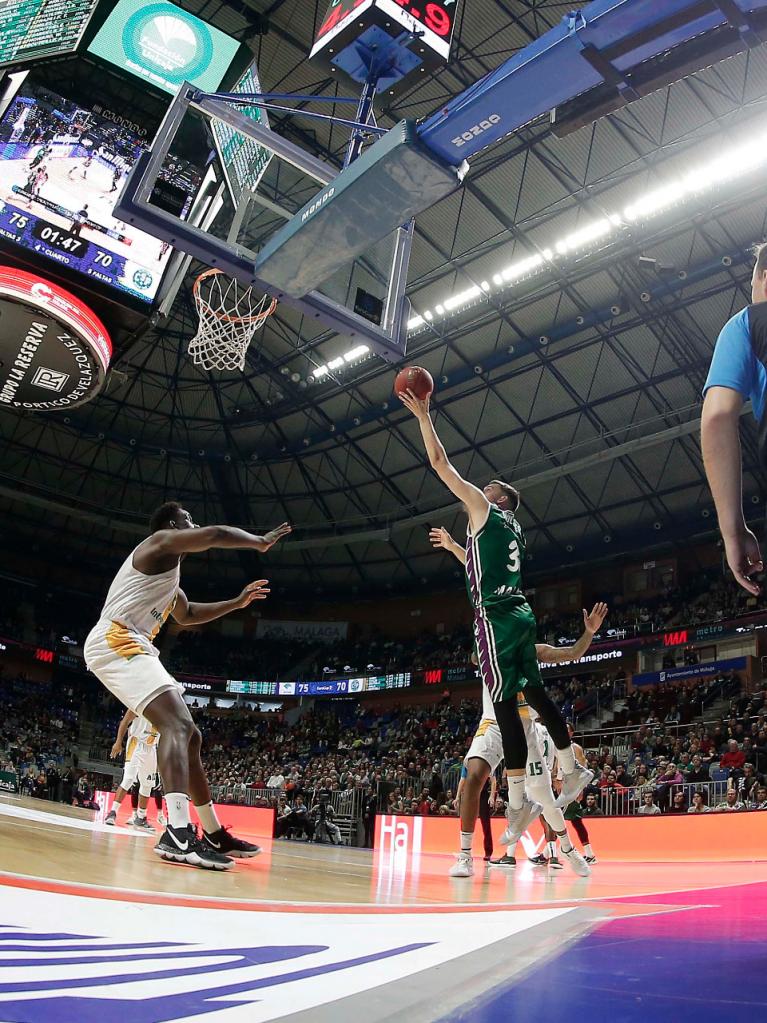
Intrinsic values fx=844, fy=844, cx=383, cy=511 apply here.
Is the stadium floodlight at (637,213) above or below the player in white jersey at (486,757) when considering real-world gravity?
above

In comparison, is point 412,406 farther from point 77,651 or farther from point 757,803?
point 77,651

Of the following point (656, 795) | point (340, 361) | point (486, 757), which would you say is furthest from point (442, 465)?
point (340, 361)

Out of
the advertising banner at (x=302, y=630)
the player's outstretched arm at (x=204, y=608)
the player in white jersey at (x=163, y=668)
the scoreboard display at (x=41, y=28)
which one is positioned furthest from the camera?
the advertising banner at (x=302, y=630)

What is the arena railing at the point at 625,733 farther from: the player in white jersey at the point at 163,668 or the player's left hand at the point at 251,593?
the player in white jersey at the point at 163,668

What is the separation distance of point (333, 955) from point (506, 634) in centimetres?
359

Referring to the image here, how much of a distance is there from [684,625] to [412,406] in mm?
23762

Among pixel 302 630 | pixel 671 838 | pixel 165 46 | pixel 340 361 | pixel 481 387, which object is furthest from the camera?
pixel 302 630

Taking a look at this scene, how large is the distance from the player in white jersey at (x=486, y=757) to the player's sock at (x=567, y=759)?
161 millimetres

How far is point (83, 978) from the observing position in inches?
54.6

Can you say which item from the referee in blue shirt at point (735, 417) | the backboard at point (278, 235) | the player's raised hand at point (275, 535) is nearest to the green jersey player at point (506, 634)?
the player's raised hand at point (275, 535)

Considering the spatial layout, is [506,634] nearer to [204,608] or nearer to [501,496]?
[501,496]

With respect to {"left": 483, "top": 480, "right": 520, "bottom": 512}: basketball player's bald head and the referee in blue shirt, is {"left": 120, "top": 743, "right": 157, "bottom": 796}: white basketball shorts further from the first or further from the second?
the referee in blue shirt

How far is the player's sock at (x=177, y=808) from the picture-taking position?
430 cm

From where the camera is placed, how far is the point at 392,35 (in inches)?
274
